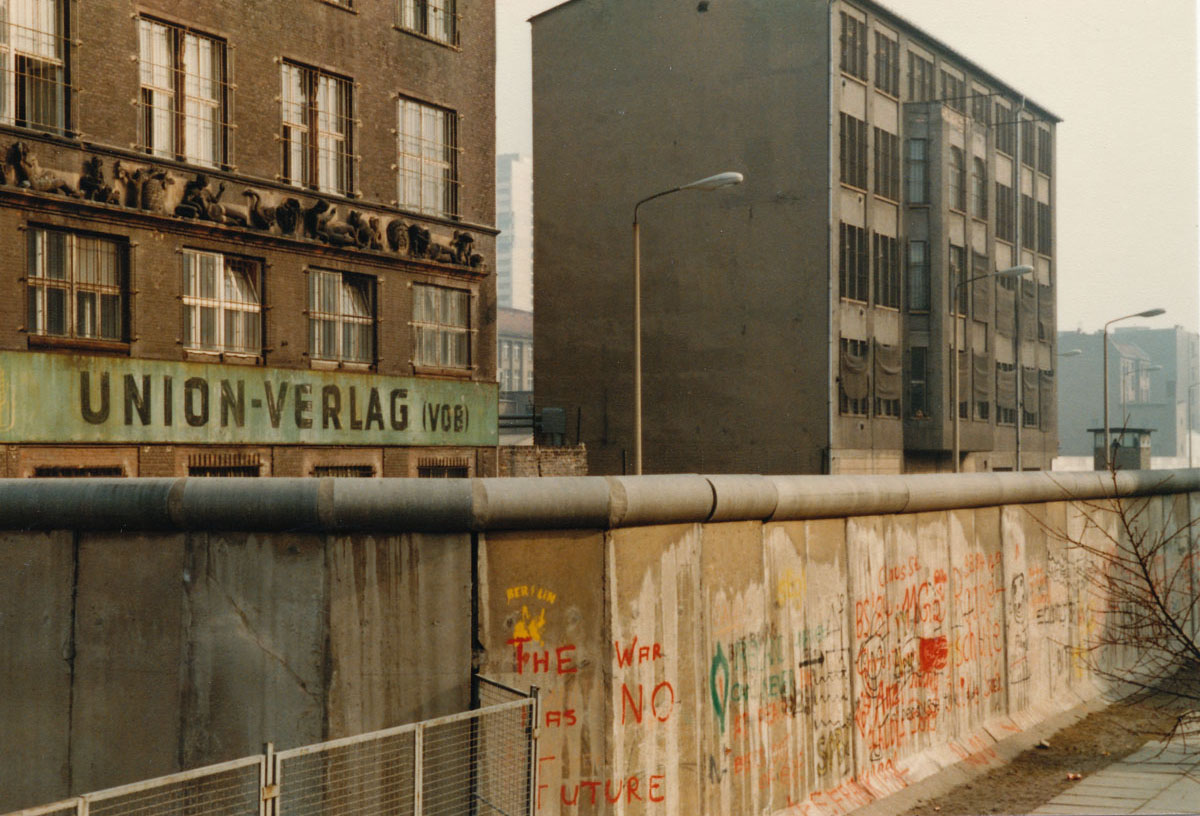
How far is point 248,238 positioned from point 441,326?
688cm

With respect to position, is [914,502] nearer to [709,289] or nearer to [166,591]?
[166,591]

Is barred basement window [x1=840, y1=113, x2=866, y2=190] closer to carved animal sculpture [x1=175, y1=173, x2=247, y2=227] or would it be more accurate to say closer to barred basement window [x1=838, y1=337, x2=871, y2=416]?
barred basement window [x1=838, y1=337, x2=871, y2=416]

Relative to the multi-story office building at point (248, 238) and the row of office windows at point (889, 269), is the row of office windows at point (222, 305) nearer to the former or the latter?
the multi-story office building at point (248, 238)

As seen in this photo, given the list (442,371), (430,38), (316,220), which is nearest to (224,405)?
(316,220)

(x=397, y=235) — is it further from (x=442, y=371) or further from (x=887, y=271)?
(x=887, y=271)

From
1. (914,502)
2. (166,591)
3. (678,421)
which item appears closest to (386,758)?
(166,591)

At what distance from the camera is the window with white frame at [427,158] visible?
32.9 metres

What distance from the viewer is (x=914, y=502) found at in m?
17.9

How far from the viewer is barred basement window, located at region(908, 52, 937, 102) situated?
53781mm

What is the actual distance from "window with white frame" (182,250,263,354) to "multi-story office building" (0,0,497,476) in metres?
0.05

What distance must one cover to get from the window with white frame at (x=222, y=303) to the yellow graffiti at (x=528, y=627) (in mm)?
17421

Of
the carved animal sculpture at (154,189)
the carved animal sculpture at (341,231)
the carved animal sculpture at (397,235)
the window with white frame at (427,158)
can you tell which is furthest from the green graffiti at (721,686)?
the window with white frame at (427,158)

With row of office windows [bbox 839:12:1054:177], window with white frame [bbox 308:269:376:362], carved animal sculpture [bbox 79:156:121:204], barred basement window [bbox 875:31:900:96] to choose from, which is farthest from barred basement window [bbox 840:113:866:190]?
carved animal sculpture [bbox 79:156:121:204]

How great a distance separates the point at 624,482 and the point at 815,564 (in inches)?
168
